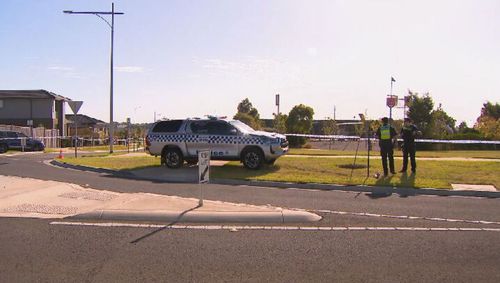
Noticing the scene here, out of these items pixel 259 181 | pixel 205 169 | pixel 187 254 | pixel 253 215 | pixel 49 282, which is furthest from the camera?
pixel 259 181

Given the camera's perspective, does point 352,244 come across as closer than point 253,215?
Yes

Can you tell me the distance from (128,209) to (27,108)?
Answer: 51767 mm

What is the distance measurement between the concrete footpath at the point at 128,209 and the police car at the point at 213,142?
6033 mm

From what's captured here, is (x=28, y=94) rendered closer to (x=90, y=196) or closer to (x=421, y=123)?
(x=421, y=123)

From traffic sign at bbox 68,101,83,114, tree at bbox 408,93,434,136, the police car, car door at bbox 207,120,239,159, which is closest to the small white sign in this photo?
the police car

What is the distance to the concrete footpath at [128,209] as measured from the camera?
859 cm

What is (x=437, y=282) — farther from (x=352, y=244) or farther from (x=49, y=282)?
(x=49, y=282)

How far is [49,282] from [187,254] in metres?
1.68

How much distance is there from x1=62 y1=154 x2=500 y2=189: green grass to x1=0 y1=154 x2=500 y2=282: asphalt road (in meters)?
4.50

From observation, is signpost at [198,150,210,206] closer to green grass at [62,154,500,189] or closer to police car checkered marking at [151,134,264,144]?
green grass at [62,154,500,189]

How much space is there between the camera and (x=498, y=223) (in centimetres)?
850

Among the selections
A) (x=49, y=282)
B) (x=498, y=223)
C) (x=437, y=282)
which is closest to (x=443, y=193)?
(x=498, y=223)

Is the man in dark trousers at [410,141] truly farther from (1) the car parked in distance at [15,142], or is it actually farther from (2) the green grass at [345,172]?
(1) the car parked in distance at [15,142]

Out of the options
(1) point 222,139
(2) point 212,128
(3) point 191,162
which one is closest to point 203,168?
(1) point 222,139
